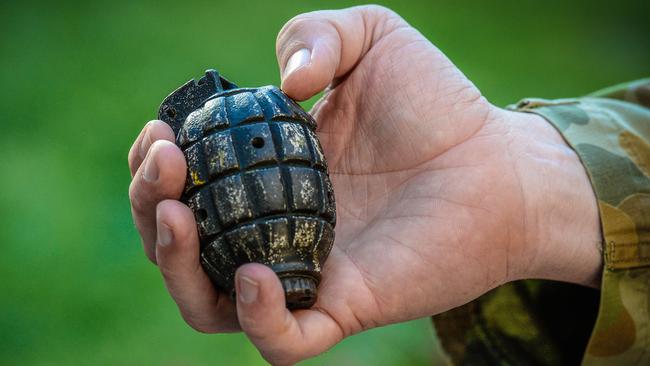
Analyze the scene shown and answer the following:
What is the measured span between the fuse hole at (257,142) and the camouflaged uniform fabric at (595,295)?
0.96m

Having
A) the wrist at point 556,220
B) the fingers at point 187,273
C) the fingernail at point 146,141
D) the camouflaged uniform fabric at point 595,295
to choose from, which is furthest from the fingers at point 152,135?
the camouflaged uniform fabric at point 595,295

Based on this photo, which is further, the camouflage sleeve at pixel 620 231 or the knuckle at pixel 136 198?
the camouflage sleeve at pixel 620 231

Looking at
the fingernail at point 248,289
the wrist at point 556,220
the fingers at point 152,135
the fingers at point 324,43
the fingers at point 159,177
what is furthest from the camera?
the wrist at point 556,220

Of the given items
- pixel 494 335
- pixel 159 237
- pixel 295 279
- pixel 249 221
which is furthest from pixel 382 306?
pixel 494 335

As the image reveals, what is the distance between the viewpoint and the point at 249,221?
5.07 ft

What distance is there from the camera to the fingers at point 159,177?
158cm

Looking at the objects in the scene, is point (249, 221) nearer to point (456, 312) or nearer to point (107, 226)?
point (456, 312)

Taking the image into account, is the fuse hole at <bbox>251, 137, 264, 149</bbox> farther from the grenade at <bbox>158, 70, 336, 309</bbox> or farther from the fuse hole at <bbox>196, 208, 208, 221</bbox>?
the fuse hole at <bbox>196, 208, 208, 221</bbox>

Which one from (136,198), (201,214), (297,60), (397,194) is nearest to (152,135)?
(136,198)

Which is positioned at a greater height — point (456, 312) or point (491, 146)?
point (491, 146)

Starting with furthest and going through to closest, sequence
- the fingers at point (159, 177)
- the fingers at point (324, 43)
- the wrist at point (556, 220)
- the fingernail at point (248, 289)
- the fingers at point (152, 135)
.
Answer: the wrist at point (556, 220), the fingers at point (324, 43), the fingers at point (152, 135), the fingers at point (159, 177), the fingernail at point (248, 289)

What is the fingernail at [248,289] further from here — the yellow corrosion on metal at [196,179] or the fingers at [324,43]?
the fingers at [324,43]

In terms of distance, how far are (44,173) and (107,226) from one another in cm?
60

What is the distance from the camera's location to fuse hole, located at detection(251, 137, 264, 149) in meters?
1.58
